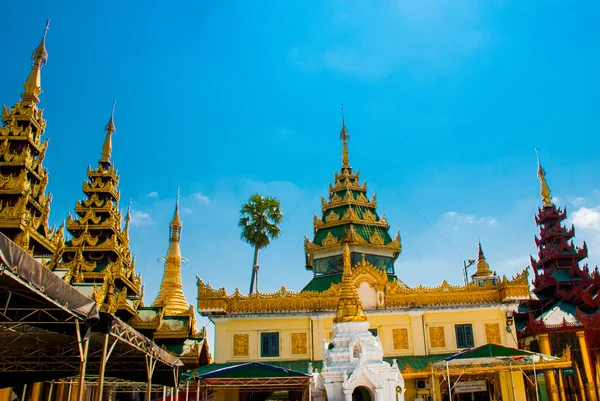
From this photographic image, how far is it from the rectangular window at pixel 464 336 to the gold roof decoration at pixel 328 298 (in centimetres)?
114

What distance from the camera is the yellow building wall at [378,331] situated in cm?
2803

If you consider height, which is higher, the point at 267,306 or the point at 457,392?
the point at 267,306

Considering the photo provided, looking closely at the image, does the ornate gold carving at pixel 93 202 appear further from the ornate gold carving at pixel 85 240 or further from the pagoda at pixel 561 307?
the pagoda at pixel 561 307

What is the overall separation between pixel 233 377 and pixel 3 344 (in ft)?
26.5

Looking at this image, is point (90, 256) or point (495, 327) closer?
point (495, 327)

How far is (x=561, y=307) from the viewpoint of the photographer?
38.5m

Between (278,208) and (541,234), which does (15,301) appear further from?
(541,234)

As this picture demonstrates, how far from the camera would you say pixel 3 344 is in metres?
16.4

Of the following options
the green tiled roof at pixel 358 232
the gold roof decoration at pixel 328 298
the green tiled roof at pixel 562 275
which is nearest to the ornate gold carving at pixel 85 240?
the gold roof decoration at pixel 328 298

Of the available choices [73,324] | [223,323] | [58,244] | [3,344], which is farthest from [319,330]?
[73,324]

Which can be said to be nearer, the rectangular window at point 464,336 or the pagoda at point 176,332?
the rectangular window at point 464,336

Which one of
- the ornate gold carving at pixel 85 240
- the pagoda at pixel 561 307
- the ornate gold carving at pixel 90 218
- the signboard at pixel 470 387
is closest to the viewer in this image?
the signboard at pixel 470 387

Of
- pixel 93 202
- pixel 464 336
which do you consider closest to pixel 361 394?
pixel 464 336

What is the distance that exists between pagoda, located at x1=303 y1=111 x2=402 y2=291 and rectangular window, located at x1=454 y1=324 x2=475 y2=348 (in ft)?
21.5
